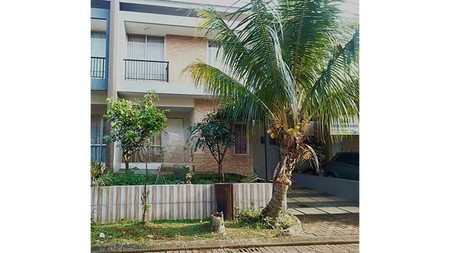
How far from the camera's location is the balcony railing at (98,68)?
2.52 m

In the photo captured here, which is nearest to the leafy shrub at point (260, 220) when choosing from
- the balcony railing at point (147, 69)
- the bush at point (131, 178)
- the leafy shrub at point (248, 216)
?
the leafy shrub at point (248, 216)

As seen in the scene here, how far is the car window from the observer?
2.66m

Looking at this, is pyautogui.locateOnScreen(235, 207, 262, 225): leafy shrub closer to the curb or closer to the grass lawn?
the grass lawn

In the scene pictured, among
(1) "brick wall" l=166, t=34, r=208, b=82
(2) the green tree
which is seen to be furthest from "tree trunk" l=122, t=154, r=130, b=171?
(1) "brick wall" l=166, t=34, r=208, b=82

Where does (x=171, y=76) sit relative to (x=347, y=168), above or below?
above

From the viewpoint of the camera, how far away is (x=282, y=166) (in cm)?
290

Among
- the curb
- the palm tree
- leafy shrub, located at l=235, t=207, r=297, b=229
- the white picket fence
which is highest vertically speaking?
the palm tree

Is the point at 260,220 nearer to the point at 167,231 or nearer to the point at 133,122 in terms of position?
the point at 167,231

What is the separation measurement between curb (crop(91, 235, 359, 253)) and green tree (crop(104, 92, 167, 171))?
726 mm

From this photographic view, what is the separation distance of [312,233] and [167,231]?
4.61 feet
